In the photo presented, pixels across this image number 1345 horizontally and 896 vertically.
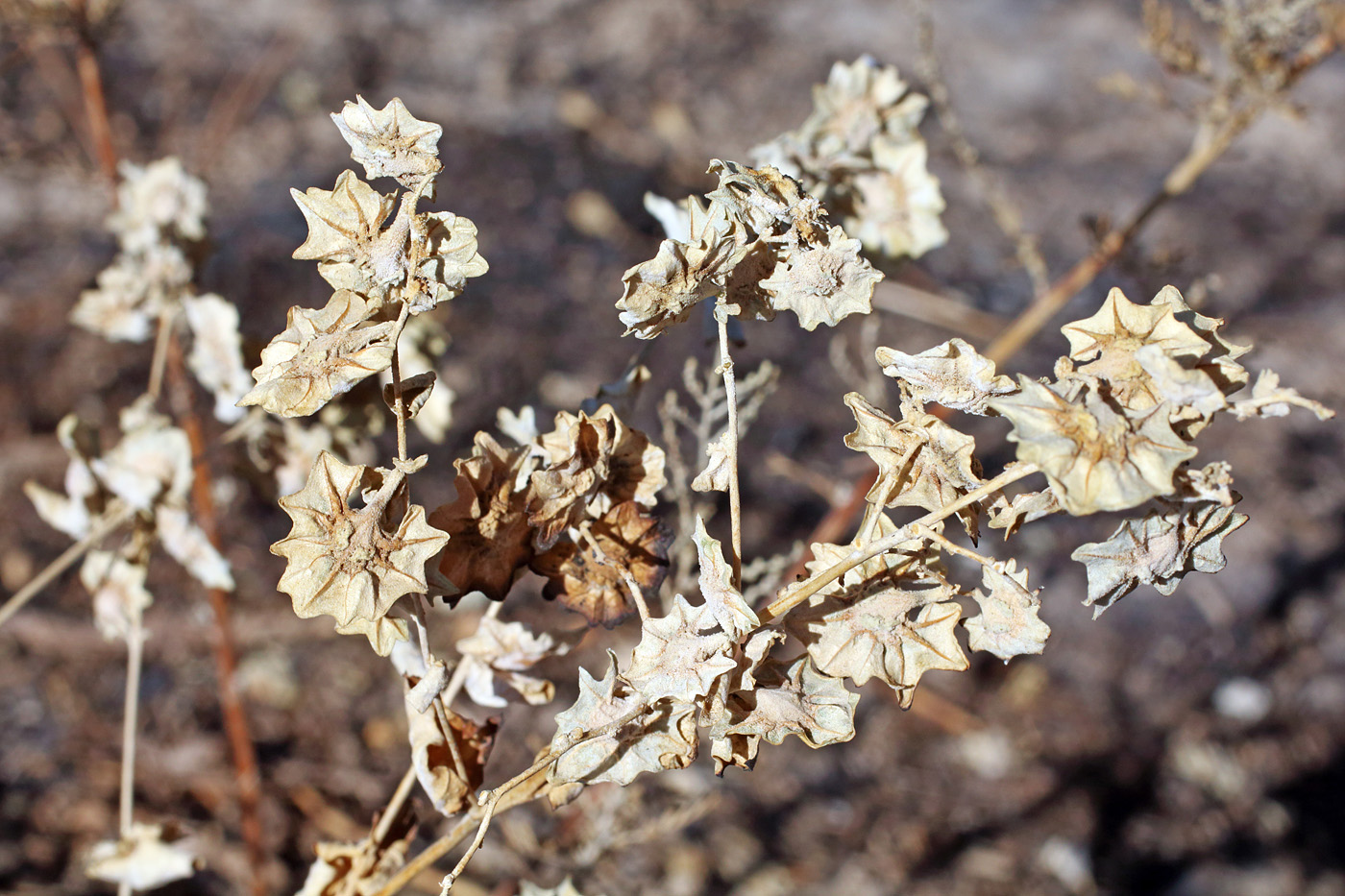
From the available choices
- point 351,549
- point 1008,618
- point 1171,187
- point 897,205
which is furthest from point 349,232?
point 1171,187

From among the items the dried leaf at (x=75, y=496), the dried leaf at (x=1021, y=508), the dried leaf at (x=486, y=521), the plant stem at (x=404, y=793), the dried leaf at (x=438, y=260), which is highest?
the dried leaf at (x=75, y=496)

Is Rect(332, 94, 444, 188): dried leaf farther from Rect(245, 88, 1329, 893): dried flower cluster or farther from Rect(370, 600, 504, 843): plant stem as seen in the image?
Rect(370, 600, 504, 843): plant stem

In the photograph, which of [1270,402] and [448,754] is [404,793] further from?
[1270,402]

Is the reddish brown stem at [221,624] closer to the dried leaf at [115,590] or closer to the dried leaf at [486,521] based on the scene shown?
the dried leaf at [115,590]

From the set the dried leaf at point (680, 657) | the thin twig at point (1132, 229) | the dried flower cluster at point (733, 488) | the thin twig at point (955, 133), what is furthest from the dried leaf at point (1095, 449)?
the thin twig at point (955, 133)

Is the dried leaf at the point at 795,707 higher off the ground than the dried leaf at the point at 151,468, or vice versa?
the dried leaf at the point at 151,468

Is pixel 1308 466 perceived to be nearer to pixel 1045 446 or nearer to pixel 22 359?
pixel 1045 446

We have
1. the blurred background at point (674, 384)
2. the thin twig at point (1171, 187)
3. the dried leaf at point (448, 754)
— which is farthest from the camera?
the blurred background at point (674, 384)
